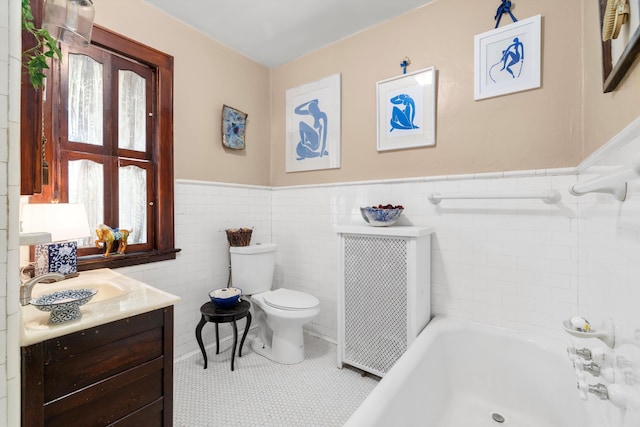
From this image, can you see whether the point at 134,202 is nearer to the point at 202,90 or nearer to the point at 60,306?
the point at 202,90

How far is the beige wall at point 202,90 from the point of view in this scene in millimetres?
1963

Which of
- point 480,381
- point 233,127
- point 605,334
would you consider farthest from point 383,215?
point 233,127

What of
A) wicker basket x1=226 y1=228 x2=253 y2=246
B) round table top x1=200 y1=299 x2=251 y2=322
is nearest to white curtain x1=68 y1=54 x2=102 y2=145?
wicker basket x1=226 y1=228 x2=253 y2=246

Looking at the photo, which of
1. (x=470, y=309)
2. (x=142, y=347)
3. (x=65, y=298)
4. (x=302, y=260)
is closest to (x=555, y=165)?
(x=470, y=309)

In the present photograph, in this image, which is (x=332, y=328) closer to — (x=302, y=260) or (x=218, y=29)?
(x=302, y=260)

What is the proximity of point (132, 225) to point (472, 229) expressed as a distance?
7.73ft

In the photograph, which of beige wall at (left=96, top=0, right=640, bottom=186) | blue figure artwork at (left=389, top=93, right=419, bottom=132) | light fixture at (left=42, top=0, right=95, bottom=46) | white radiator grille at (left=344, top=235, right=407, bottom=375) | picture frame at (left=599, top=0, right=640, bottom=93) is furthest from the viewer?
blue figure artwork at (left=389, top=93, right=419, bottom=132)

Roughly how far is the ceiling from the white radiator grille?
1.68 m

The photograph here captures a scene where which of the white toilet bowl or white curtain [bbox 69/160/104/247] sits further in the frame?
the white toilet bowl

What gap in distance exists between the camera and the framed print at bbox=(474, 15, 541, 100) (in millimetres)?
1651

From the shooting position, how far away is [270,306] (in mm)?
2129

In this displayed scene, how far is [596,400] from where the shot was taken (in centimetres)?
102

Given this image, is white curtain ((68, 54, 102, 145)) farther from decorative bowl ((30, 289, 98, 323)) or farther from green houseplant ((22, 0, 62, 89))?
decorative bowl ((30, 289, 98, 323))

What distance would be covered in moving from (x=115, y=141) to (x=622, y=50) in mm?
2546
